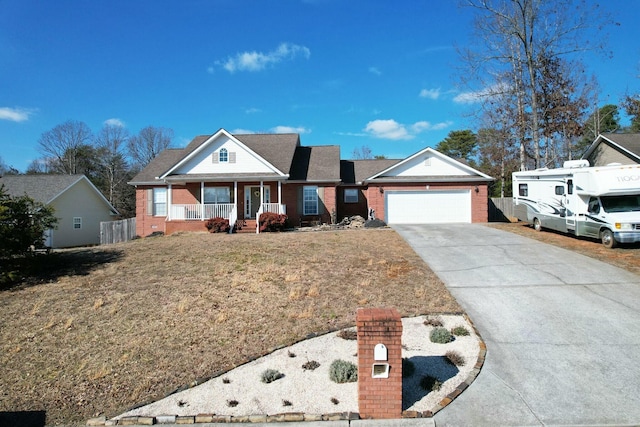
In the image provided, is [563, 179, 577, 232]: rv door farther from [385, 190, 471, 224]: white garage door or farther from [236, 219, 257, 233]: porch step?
[236, 219, 257, 233]: porch step

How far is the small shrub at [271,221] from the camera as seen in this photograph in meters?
Answer: 19.2

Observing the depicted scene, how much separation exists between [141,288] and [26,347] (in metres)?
2.86

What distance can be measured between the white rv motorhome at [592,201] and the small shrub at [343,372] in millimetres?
12631

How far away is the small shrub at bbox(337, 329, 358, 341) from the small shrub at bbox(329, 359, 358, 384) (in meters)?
1.14

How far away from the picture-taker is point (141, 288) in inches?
376

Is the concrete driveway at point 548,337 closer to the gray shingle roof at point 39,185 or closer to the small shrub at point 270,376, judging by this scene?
the small shrub at point 270,376

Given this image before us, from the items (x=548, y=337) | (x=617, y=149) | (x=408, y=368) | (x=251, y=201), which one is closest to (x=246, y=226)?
(x=251, y=201)

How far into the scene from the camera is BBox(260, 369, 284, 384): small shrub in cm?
552

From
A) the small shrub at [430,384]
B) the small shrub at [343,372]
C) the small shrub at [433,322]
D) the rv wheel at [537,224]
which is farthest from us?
the rv wheel at [537,224]

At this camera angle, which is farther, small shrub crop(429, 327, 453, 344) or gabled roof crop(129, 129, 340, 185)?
gabled roof crop(129, 129, 340, 185)

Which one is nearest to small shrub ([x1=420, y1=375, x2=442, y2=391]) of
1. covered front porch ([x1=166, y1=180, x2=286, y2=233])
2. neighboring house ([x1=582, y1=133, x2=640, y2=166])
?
covered front porch ([x1=166, y1=180, x2=286, y2=233])

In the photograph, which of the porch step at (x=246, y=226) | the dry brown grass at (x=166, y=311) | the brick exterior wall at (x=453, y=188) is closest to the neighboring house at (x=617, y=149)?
the brick exterior wall at (x=453, y=188)

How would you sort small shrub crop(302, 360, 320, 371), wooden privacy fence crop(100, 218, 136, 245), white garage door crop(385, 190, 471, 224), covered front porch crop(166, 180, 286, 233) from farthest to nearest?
wooden privacy fence crop(100, 218, 136, 245), covered front porch crop(166, 180, 286, 233), white garage door crop(385, 190, 471, 224), small shrub crop(302, 360, 320, 371)

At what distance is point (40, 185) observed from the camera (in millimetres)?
27312
